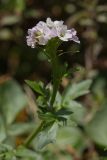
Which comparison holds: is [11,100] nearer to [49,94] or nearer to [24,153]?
[24,153]

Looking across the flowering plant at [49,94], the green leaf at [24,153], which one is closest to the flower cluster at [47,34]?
the flowering plant at [49,94]

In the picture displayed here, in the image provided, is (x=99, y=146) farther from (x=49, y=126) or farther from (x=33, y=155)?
(x=49, y=126)

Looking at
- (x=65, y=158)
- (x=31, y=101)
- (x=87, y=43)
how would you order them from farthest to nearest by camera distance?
1. (x=87, y=43)
2. (x=31, y=101)
3. (x=65, y=158)

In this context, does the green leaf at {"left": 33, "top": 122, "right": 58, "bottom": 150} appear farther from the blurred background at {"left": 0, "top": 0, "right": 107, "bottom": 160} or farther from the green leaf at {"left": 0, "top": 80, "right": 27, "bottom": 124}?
the green leaf at {"left": 0, "top": 80, "right": 27, "bottom": 124}

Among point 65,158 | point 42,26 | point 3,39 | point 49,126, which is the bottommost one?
point 65,158

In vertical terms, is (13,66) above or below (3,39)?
below

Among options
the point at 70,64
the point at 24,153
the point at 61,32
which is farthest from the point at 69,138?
the point at 61,32

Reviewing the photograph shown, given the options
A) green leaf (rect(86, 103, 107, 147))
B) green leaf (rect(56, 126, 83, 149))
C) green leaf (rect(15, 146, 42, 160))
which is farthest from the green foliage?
green leaf (rect(15, 146, 42, 160))

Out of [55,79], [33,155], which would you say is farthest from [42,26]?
[33,155]
